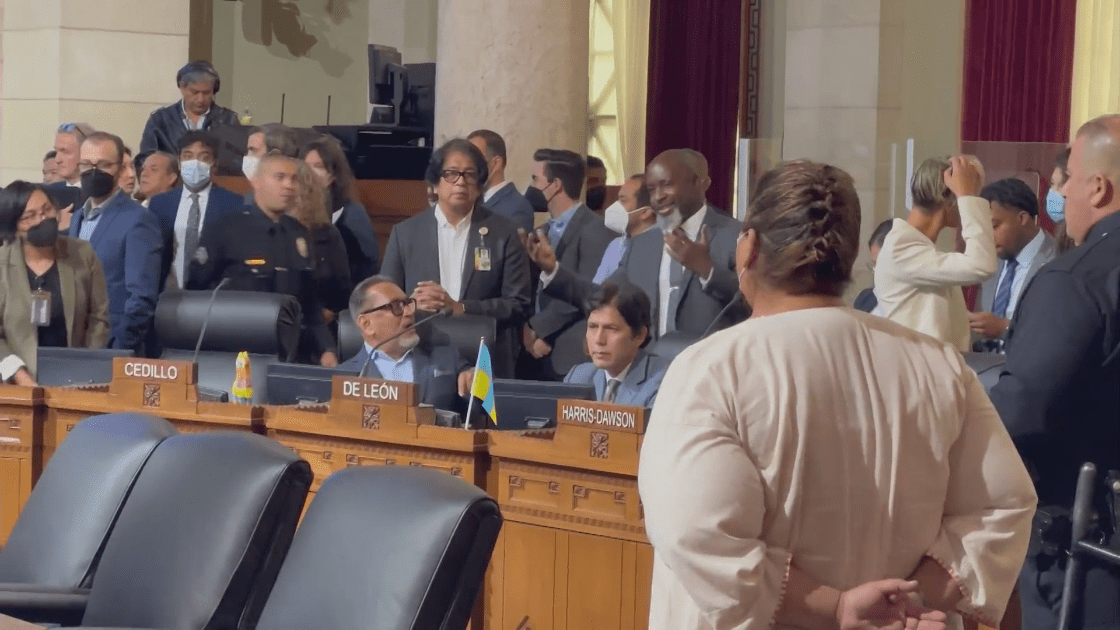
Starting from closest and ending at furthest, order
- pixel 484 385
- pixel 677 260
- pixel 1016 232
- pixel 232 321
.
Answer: pixel 484 385
pixel 677 260
pixel 232 321
pixel 1016 232

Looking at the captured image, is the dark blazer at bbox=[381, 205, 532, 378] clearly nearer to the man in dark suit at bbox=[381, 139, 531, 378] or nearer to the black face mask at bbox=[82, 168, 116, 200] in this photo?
the man in dark suit at bbox=[381, 139, 531, 378]

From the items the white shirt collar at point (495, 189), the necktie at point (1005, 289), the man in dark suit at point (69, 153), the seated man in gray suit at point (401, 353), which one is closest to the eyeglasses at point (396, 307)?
the seated man in gray suit at point (401, 353)

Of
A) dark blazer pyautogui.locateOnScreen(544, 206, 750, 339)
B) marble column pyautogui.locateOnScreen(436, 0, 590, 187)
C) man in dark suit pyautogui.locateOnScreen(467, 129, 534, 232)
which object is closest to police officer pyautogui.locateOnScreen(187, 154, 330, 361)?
man in dark suit pyautogui.locateOnScreen(467, 129, 534, 232)

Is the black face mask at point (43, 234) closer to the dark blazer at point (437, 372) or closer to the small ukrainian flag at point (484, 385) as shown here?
the dark blazer at point (437, 372)

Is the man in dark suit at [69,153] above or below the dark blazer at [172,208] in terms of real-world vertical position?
above

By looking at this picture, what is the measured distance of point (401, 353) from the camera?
191 inches

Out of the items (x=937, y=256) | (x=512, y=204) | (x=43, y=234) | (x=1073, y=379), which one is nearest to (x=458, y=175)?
(x=512, y=204)

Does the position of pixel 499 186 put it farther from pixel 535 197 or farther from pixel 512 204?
pixel 535 197

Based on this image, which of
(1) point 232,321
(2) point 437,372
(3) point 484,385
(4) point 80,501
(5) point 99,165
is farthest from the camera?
(5) point 99,165

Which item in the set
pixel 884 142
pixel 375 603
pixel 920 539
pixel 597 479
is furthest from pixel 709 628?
pixel 884 142

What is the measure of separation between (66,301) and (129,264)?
37 cm

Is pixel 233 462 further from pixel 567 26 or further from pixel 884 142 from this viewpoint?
pixel 884 142

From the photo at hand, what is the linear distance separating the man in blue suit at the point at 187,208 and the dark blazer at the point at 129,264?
3.6 inches

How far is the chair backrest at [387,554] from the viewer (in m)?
2.40
